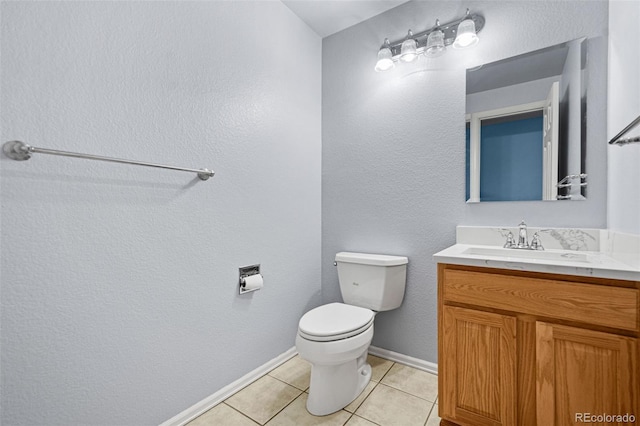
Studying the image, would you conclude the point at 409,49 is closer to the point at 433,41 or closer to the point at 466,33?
the point at 433,41

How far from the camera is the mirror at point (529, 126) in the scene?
142cm

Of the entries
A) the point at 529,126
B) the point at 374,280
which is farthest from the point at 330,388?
the point at 529,126

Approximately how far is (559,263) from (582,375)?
0.38 m

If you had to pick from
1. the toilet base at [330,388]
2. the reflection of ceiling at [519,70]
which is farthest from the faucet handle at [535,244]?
the toilet base at [330,388]

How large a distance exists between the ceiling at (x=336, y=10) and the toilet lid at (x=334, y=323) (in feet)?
6.43

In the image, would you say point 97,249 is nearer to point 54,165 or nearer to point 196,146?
point 54,165

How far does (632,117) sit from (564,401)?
1.06 m

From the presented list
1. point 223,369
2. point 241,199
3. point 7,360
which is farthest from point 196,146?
point 223,369

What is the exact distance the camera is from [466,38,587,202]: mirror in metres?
1.42

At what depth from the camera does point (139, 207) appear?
3.98ft

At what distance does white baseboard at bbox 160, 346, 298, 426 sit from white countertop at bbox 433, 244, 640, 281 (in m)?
1.25

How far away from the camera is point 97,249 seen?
1.09 meters

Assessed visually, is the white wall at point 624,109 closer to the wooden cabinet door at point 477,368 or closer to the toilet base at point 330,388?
the wooden cabinet door at point 477,368

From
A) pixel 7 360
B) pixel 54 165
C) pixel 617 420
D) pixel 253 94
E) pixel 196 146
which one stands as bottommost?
pixel 617 420
